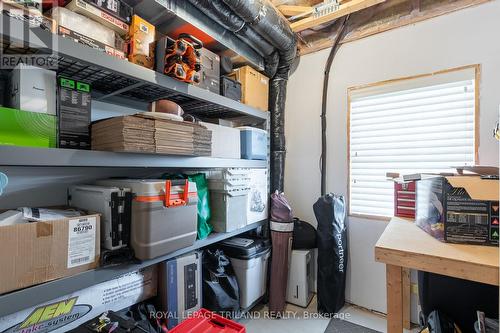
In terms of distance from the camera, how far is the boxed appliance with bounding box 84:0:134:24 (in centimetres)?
125

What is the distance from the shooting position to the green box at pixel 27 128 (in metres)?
0.96

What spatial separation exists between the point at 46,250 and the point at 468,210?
1.79 m

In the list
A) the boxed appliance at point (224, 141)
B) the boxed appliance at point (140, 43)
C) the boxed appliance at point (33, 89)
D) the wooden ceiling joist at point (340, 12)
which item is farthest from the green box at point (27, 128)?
the wooden ceiling joist at point (340, 12)

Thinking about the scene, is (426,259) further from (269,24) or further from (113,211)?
(269,24)

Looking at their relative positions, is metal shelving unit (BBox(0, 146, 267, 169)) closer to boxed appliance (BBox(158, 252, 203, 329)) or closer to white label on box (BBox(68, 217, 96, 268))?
white label on box (BBox(68, 217, 96, 268))

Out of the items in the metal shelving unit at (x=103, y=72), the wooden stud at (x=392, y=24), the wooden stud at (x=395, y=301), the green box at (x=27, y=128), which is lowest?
the wooden stud at (x=395, y=301)

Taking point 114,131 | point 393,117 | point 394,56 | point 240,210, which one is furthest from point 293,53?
point 114,131

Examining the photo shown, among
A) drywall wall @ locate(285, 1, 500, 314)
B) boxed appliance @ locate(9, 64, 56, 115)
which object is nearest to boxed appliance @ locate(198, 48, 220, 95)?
boxed appliance @ locate(9, 64, 56, 115)

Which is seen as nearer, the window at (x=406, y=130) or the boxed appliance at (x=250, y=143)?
the window at (x=406, y=130)

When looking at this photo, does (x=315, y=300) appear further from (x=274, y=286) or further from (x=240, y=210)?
(x=240, y=210)

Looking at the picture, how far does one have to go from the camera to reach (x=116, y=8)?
132 cm

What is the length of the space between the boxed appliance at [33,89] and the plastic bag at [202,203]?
802mm

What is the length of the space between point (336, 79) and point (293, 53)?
1.58ft

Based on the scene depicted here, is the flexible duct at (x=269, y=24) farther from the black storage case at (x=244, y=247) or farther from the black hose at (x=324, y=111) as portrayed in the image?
the black storage case at (x=244, y=247)
